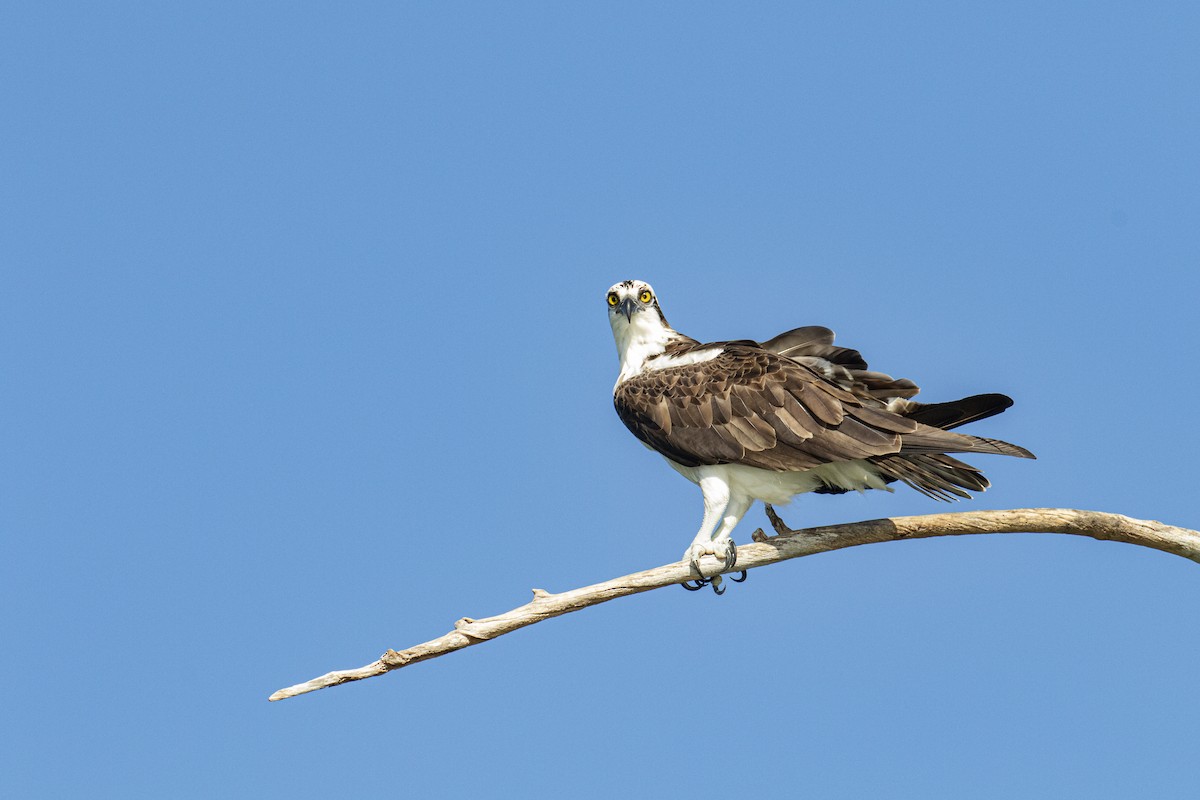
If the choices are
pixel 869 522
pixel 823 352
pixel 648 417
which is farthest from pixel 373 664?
pixel 823 352

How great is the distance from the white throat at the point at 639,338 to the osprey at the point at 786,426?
535 millimetres

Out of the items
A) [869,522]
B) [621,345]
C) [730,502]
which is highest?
[621,345]

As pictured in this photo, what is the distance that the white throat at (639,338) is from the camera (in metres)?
11.1

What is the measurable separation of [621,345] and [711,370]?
1.43 metres

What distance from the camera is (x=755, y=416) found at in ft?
31.9

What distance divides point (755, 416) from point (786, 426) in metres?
0.28

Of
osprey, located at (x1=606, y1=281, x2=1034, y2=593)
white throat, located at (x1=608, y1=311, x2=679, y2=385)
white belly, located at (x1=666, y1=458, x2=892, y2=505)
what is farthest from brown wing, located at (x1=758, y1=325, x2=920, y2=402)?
white throat, located at (x1=608, y1=311, x2=679, y2=385)

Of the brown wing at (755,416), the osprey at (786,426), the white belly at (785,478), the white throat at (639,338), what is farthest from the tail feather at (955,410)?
the white throat at (639,338)

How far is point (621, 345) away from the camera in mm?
11383

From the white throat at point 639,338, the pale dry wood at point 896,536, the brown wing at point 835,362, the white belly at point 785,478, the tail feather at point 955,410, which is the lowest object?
the pale dry wood at point 896,536

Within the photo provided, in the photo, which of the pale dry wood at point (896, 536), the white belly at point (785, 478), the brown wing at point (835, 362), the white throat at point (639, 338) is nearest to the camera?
the pale dry wood at point (896, 536)

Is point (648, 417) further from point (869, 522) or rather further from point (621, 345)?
point (869, 522)

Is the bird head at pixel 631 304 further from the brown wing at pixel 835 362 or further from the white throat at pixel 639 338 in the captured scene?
the brown wing at pixel 835 362

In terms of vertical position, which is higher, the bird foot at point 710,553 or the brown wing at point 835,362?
the brown wing at point 835,362
